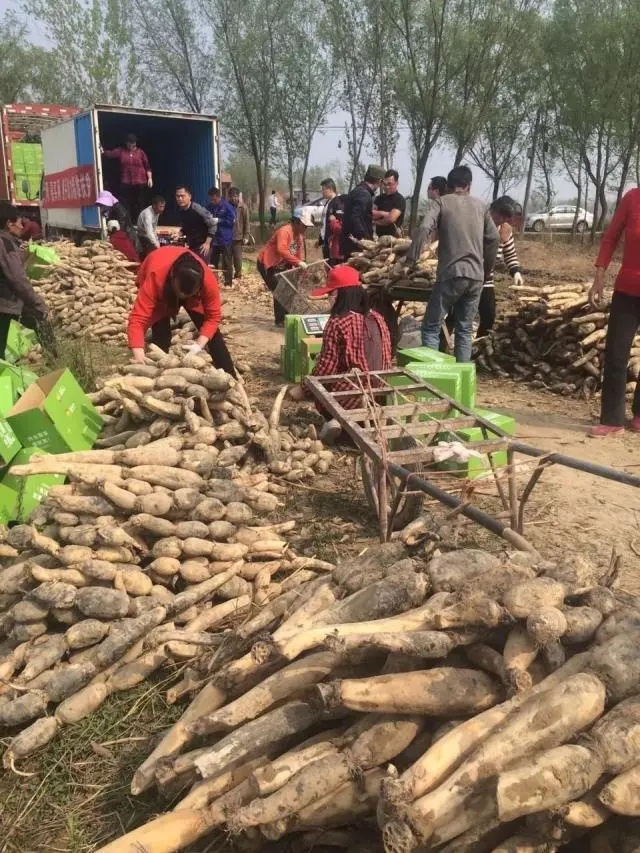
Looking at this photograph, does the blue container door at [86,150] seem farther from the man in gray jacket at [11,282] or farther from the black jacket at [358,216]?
the man in gray jacket at [11,282]

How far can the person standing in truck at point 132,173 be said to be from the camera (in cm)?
1329

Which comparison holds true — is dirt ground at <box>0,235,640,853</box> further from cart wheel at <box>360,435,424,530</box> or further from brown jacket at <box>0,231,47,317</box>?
brown jacket at <box>0,231,47,317</box>

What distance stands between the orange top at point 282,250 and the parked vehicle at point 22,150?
442 inches

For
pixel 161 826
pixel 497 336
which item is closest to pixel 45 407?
pixel 161 826

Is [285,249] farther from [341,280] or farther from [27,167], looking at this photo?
[27,167]

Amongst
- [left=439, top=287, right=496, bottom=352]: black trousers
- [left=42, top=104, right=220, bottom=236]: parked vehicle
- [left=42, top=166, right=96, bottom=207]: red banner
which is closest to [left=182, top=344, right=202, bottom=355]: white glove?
[left=439, top=287, right=496, bottom=352]: black trousers

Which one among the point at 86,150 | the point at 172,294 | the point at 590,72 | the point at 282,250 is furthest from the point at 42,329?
the point at 590,72

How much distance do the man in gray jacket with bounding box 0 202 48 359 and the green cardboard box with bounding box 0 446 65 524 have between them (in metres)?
2.89

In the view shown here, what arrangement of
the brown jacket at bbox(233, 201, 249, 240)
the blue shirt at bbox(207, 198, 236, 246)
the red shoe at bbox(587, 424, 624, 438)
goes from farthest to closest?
the brown jacket at bbox(233, 201, 249, 240) → the blue shirt at bbox(207, 198, 236, 246) → the red shoe at bbox(587, 424, 624, 438)

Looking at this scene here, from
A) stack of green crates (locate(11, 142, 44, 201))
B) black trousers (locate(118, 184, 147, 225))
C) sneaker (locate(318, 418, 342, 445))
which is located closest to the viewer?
sneaker (locate(318, 418, 342, 445))

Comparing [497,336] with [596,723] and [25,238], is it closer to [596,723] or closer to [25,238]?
[596,723]

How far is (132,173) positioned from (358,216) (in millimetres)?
6069

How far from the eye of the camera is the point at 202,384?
459 centimetres

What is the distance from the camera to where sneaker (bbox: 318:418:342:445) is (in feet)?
17.8
